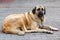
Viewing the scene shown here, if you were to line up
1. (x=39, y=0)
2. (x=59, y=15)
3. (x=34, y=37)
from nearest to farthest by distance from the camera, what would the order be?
(x=34, y=37) → (x=59, y=15) → (x=39, y=0)

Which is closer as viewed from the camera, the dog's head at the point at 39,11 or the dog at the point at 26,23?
the dog at the point at 26,23

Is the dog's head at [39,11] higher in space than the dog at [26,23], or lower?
higher

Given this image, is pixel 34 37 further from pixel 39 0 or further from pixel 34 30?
pixel 39 0

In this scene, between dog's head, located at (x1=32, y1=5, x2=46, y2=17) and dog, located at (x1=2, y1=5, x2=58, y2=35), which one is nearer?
dog, located at (x1=2, y1=5, x2=58, y2=35)

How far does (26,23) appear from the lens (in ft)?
32.4

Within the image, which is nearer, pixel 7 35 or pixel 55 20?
pixel 7 35

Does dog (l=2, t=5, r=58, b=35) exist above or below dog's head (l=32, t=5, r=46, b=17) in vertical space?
below

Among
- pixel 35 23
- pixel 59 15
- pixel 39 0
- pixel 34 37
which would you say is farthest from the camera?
pixel 39 0

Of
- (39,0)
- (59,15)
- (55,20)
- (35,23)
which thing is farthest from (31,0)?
(35,23)

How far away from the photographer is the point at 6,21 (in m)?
9.54

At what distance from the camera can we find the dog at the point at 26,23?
9.47 m

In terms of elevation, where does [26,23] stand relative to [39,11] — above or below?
below

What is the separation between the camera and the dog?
9.47m

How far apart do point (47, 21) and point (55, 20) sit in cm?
38
